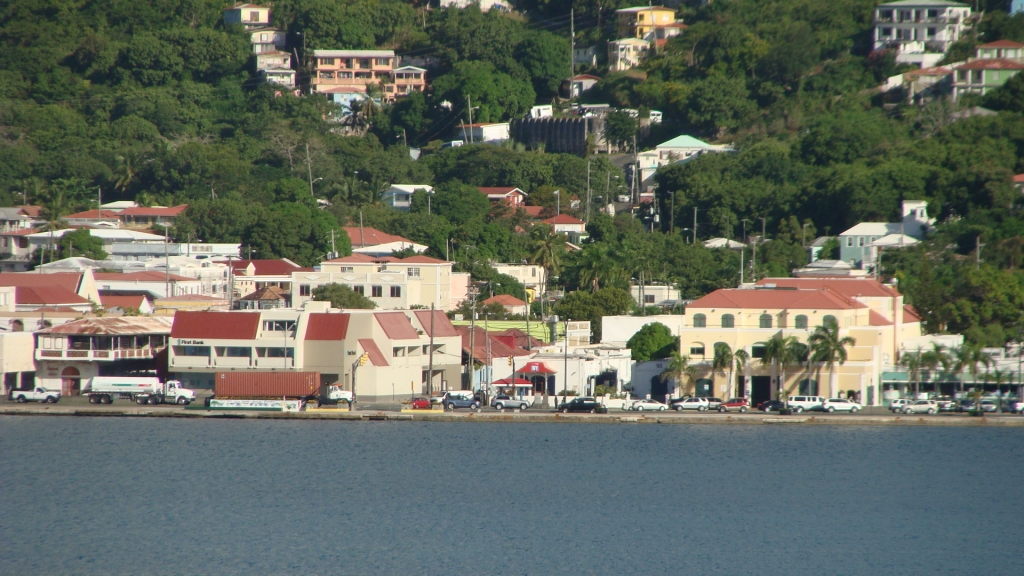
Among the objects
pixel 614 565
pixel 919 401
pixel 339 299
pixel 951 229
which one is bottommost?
pixel 614 565

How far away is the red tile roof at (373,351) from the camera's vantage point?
2458 inches

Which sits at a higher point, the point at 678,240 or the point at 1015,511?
the point at 678,240

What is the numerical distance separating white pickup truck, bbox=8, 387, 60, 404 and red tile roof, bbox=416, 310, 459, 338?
15899 mm

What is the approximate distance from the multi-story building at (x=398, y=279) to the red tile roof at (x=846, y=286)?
20875 millimetres

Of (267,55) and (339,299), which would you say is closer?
(339,299)

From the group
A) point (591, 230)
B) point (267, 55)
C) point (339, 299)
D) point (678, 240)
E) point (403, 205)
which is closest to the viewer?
point (339, 299)

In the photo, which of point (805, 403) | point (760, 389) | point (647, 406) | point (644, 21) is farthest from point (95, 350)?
point (644, 21)

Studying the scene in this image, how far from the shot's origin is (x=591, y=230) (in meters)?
108

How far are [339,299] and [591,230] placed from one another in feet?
117

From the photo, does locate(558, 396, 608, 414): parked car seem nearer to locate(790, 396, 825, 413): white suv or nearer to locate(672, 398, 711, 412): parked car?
locate(672, 398, 711, 412): parked car

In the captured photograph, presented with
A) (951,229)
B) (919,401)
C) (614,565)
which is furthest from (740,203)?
(614,565)


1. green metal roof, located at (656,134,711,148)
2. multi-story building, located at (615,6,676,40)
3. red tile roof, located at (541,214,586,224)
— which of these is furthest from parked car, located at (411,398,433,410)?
multi-story building, located at (615,6,676,40)

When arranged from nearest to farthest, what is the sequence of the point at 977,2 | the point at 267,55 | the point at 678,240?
the point at 678,240, the point at 977,2, the point at 267,55

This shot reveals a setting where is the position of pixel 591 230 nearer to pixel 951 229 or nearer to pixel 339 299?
pixel 951 229
